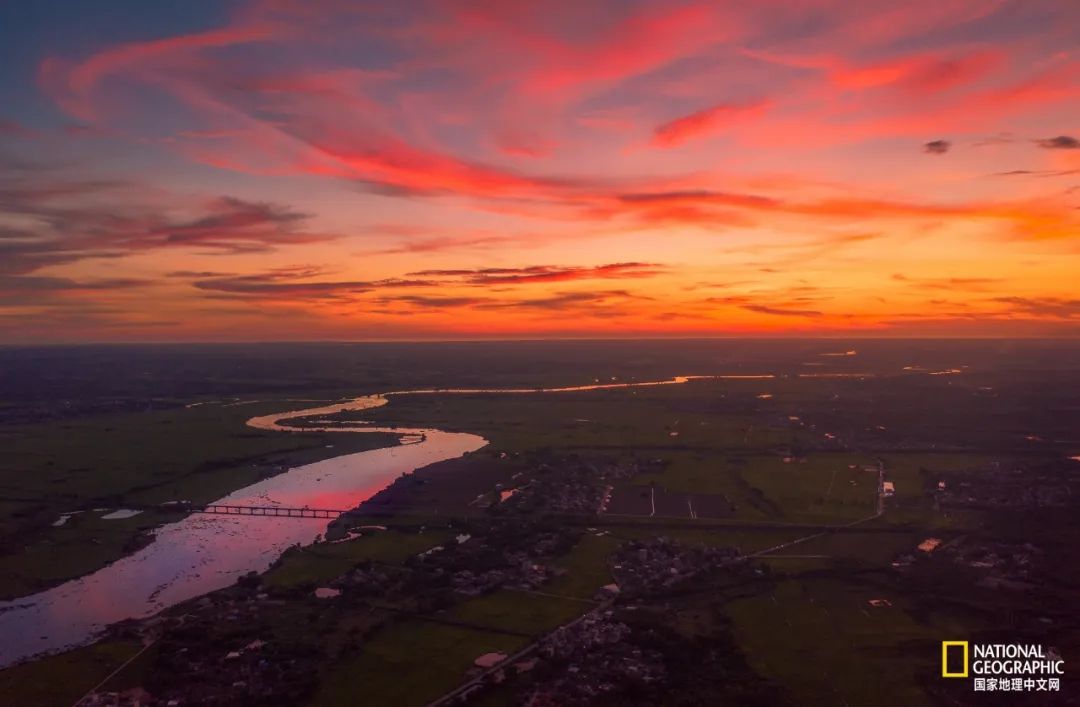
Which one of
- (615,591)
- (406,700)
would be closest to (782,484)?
(615,591)

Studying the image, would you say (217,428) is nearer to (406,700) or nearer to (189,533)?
(189,533)

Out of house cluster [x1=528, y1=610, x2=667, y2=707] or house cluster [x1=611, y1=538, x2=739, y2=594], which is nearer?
house cluster [x1=528, y1=610, x2=667, y2=707]

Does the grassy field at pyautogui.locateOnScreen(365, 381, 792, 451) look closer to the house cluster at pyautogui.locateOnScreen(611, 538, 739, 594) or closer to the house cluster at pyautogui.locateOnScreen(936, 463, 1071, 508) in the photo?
the house cluster at pyautogui.locateOnScreen(936, 463, 1071, 508)

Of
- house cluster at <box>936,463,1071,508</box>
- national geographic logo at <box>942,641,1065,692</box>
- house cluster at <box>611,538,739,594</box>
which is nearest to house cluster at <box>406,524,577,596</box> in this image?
house cluster at <box>611,538,739,594</box>

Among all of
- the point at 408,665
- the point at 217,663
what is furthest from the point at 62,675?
the point at 408,665

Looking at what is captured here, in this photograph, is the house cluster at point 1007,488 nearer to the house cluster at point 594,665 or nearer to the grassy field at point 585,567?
the grassy field at point 585,567

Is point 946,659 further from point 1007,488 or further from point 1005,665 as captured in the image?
point 1007,488
